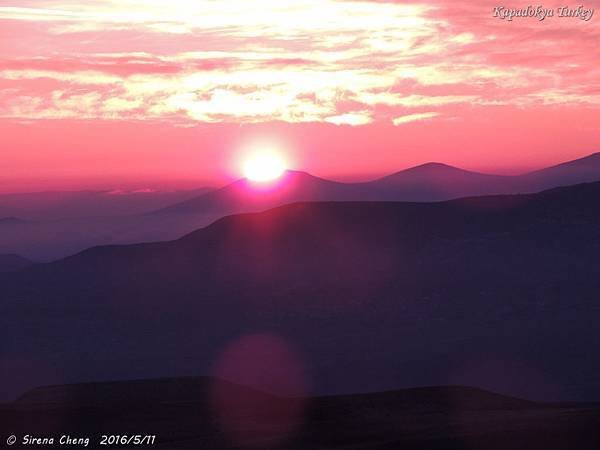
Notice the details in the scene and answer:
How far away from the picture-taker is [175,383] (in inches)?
1917

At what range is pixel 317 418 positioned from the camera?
121ft

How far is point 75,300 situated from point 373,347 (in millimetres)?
61122

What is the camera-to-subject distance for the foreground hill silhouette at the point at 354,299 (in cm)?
12138

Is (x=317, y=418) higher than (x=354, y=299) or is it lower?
lower

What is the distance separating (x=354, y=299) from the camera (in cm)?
14762

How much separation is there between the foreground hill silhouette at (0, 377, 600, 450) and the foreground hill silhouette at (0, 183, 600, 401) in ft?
198

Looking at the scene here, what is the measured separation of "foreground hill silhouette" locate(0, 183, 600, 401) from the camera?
121 m

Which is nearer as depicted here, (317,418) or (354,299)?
(317,418)

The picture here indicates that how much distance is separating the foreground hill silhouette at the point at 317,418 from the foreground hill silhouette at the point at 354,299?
60.3 meters

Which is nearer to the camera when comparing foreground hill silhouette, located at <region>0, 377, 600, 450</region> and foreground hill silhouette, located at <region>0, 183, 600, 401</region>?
foreground hill silhouette, located at <region>0, 377, 600, 450</region>

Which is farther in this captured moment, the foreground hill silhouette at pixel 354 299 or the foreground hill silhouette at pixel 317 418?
the foreground hill silhouette at pixel 354 299

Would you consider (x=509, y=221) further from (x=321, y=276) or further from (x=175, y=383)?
(x=175, y=383)

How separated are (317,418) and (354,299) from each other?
364 feet

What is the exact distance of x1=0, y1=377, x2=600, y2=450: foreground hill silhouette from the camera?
97.7 feet
